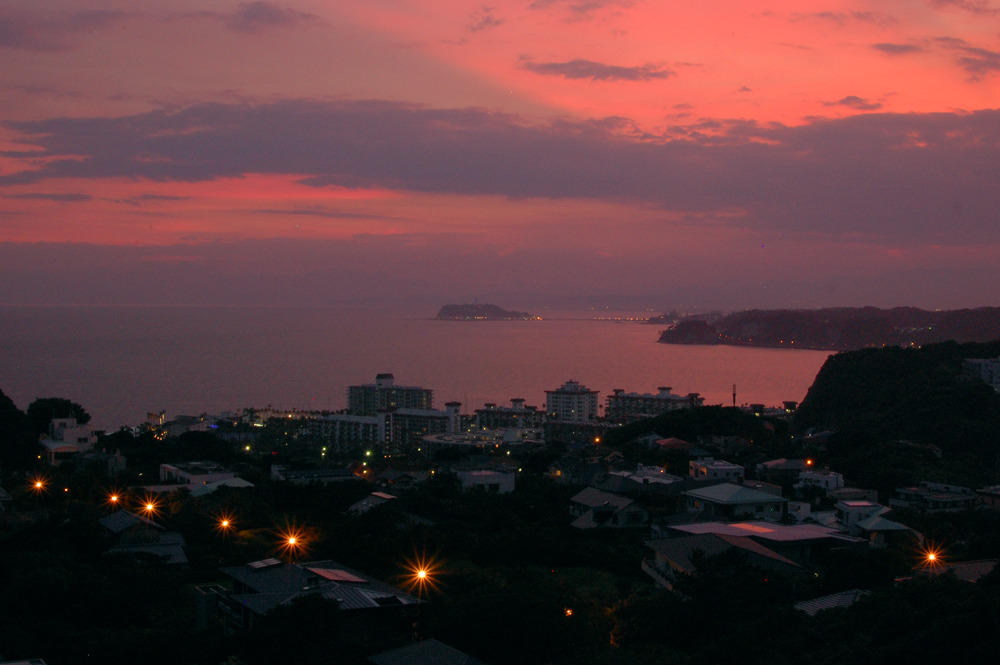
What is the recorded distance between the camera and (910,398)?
709 inches

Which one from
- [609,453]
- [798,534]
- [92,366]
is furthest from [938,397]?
[92,366]

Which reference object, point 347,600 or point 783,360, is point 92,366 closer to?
point 783,360

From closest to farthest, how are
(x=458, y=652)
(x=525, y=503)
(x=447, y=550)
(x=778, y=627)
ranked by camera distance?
(x=458, y=652) < (x=778, y=627) < (x=447, y=550) < (x=525, y=503)

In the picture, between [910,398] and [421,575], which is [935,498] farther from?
[910,398]

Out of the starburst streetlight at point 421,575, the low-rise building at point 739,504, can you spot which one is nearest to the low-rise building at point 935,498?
the low-rise building at point 739,504

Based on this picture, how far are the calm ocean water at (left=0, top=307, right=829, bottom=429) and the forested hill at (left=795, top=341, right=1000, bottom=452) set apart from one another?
831cm

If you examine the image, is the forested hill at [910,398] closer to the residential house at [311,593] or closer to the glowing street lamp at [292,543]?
the glowing street lamp at [292,543]

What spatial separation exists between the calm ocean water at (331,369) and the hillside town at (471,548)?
47.9ft

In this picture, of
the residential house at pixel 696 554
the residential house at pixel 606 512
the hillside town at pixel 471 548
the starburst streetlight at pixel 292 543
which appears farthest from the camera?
the residential house at pixel 606 512

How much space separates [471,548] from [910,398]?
520 inches

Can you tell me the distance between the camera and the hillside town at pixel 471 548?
4.55m

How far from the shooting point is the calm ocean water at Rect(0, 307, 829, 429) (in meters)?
30.7

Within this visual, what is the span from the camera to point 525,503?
379 inches

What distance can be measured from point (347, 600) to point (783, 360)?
1924 inches
